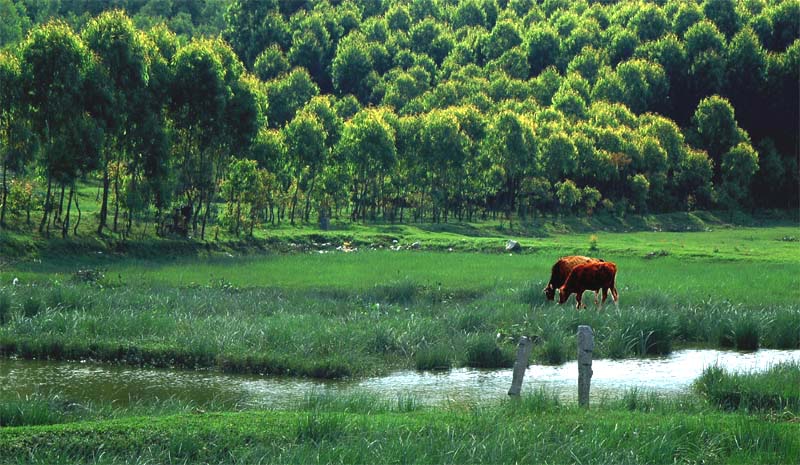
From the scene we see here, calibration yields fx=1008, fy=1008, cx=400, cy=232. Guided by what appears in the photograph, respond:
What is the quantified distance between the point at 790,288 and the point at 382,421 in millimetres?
17524

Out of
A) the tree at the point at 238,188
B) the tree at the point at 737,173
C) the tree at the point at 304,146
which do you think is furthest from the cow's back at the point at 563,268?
the tree at the point at 737,173

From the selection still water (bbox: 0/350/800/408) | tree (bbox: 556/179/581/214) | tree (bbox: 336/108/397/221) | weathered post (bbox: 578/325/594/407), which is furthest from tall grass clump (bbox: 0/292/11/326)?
tree (bbox: 556/179/581/214)

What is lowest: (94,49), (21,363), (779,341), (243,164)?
(21,363)

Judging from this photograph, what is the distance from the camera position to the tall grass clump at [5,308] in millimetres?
19848

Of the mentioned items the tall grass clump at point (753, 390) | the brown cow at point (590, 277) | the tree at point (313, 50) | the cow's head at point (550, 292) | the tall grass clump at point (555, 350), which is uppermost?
the tree at point (313, 50)

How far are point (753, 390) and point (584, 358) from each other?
2.54m

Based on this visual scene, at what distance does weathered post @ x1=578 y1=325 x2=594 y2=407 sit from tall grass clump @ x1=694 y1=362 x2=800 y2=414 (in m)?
1.95

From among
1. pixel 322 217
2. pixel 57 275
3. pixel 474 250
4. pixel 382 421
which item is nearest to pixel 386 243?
pixel 474 250

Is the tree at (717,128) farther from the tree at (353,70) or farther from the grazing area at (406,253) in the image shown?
the tree at (353,70)

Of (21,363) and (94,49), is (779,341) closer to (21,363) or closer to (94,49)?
(21,363)

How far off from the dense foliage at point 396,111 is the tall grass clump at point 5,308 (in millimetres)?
11293

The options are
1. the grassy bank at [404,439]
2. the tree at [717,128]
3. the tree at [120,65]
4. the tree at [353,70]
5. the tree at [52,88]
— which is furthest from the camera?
the tree at [353,70]

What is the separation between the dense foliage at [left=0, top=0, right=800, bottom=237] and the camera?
108ft

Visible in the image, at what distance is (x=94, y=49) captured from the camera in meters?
A: 33.5
